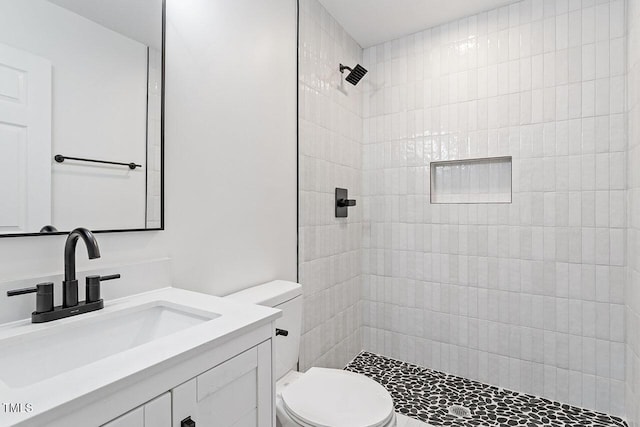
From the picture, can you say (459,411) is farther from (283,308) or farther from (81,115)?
(81,115)

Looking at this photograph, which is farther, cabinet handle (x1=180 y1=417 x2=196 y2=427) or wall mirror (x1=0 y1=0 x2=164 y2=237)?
wall mirror (x1=0 y1=0 x2=164 y2=237)

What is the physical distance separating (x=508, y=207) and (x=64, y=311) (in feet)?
7.03

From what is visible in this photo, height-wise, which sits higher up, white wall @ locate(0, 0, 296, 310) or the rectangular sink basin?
white wall @ locate(0, 0, 296, 310)

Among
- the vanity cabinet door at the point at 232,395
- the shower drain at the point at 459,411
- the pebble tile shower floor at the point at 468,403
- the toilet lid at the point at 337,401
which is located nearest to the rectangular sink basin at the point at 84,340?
the vanity cabinet door at the point at 232,395

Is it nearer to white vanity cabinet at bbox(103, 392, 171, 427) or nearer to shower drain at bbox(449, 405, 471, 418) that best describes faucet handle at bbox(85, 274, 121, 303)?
white vanity cabinet at bbox(103, 392, 171, 427)

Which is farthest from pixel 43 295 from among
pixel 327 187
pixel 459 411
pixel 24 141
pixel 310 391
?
pixel 459 411

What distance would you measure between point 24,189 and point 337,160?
64.6 inches

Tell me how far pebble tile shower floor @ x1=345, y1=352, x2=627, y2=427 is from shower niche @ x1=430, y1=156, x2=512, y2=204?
1.13 m

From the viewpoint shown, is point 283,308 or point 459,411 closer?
point 283,308

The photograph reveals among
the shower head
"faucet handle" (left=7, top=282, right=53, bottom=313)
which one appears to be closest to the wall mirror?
"faucet handle" (left=7, top=282, right=53, bottom=313)

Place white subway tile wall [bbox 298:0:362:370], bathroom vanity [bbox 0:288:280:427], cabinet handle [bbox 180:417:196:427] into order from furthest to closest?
1. white subway tile wall [bbox 298:0:362:370]
2. cabinet handle [bbox 180:417:196:427]
3. bathroom vanity [bbox 0:288:280:427]

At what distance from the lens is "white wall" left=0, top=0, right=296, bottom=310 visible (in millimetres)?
1172

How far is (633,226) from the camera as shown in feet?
5.30

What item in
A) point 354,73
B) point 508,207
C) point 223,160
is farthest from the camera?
point 354,73
